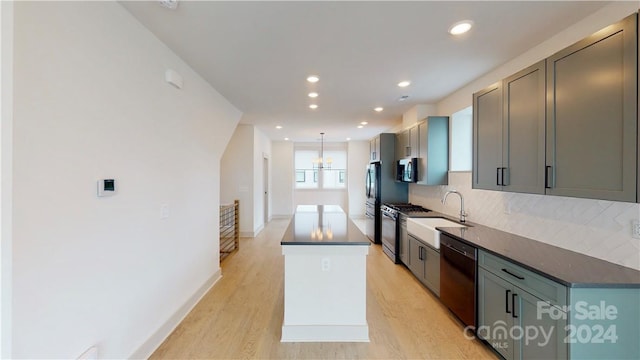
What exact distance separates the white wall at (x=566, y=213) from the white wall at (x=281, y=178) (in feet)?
21.1

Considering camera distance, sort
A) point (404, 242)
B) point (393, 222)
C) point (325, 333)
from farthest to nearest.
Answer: point (393, 222) < point (404, 242) < point (325, 333)

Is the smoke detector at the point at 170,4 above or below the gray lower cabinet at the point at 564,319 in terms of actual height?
above

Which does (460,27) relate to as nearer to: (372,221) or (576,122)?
(576,122)

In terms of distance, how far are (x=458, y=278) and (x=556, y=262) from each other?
914 millimetres

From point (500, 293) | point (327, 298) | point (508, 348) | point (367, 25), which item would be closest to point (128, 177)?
point (327, 298)

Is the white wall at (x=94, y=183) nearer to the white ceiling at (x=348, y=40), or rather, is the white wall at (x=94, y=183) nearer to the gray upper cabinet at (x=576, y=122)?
the white ceiling at (x=348, y=40)

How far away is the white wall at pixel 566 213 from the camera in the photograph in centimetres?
181

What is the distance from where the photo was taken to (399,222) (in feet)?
14.6

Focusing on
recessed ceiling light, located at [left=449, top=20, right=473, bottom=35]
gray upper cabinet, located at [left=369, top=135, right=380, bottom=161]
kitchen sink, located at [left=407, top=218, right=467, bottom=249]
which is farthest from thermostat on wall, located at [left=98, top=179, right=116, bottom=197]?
gray upper cabinet, located at [left=369, top=135, right=380, bottom=161]

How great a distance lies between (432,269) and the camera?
3.29m

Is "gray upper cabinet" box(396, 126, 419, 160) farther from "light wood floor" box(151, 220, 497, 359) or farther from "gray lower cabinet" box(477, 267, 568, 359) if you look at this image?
"gray lower cabinet" box(477, 267, 568, 359)

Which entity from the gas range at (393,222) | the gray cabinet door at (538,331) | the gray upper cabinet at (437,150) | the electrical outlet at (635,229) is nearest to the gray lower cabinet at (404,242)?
the gas range at (393,222)

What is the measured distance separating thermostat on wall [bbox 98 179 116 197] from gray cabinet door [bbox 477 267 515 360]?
2.96 meters

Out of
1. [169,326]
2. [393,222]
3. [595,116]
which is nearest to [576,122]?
[595,116]
